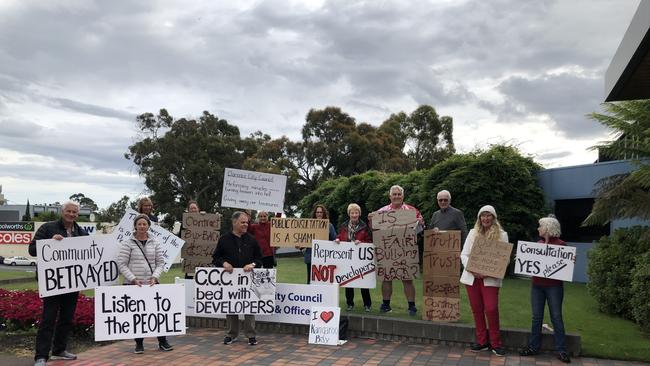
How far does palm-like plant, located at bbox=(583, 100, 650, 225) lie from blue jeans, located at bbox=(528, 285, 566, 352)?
9.82ft

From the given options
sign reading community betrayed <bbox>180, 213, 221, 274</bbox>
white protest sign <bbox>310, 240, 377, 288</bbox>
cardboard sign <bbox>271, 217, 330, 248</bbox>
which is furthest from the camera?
sign reading community betrayed <bbox>180, 213, 221, 274</bbox>

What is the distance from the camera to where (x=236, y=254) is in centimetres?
788

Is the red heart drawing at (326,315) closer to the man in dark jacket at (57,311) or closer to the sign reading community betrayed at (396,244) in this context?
the sign reading community betrayed at (396,244)

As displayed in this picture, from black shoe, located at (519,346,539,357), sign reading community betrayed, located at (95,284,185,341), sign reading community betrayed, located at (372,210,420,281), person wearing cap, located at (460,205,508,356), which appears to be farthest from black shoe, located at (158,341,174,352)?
black shoe, located at (519,346,539,357)

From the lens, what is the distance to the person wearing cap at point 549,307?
6812 millimetres

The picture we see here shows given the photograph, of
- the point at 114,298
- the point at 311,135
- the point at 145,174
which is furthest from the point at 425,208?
the point at 145,174

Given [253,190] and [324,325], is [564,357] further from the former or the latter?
[253,190]

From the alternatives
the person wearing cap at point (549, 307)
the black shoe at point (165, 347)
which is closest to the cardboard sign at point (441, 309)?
the person wearing cap at point (549, 307)

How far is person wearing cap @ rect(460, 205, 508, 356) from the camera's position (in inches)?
280

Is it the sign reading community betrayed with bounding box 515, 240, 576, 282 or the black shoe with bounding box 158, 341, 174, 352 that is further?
the black shoe with bounding box 158, 341, 174, 352

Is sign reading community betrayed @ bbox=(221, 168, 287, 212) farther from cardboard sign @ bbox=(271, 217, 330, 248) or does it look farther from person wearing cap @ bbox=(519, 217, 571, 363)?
person wearing cap @ bbox=(519, 217, 571, 363)

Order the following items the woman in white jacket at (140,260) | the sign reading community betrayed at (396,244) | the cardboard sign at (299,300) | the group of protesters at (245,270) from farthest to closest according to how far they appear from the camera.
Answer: the sign reading community betrayed at (396,244)
the cardboard sign at (299,300)
the woman in white jacket at (140,260)
the group of protesters at (245,270)

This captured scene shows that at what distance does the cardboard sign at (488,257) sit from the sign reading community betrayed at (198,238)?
4.74 meters

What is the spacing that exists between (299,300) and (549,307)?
3599mm
